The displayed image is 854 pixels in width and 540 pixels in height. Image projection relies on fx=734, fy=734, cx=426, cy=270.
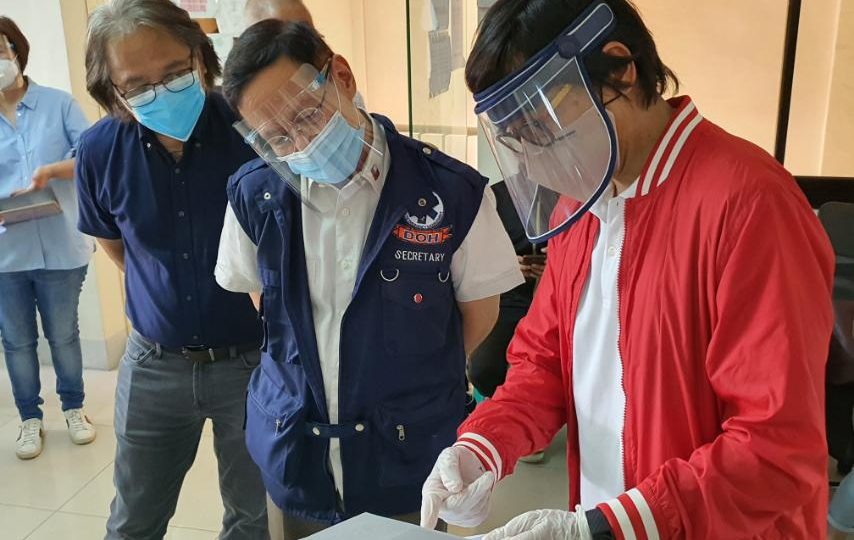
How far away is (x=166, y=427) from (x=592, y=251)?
1076mm

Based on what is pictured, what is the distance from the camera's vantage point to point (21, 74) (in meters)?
2.51

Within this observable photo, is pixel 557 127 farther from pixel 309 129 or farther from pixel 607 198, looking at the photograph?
pixel 309 129

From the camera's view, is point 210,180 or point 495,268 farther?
point 210,180

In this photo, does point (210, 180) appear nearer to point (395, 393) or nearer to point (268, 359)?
point (268, 359)

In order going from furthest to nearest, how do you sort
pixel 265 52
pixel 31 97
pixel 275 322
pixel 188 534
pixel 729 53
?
1. pixel 729 53
2. pixel 31 97
3. pixel 188 534
4. pixel 275 322
5. pixel 265 52

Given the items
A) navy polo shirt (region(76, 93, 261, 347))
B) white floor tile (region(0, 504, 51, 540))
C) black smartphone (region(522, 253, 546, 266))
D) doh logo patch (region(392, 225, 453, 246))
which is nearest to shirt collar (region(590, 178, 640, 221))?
doh logo patch (region(392, 225, 453, 246))

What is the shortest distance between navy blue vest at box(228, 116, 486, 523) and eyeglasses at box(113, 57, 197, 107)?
0.33m

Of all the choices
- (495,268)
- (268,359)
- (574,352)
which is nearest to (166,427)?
(268,359)

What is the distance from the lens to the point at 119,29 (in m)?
1.37

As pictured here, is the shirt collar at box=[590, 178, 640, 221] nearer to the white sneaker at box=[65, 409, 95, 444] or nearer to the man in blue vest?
the man in blue vest

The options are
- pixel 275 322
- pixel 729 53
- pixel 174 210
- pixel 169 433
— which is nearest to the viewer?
pixel 275 322

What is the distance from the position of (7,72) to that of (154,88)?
1.37m

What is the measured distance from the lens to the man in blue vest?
112 cm

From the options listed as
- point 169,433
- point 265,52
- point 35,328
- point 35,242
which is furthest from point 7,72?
point 265,52
